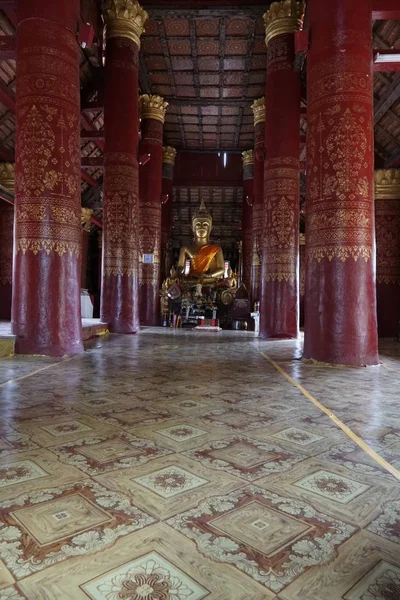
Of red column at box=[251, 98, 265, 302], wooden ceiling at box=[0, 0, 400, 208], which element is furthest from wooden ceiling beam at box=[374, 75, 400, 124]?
red column at box=[251, 98, 265, 302]

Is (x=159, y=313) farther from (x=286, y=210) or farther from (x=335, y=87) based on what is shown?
(x=335, y=87)

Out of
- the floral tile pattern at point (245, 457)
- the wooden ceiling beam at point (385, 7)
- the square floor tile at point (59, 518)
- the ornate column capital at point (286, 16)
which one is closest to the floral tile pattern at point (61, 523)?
the square floor tile at point (59, 518)

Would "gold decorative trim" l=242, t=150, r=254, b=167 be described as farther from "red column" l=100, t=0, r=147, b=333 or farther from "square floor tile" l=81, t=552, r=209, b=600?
"square floor tile" l=81, t=552, r=209, b=600

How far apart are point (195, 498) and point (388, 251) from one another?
36.5 feet

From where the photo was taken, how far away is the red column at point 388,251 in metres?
11.3

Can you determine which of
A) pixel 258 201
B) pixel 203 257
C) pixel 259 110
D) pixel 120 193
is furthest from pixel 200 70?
pixel 120 193

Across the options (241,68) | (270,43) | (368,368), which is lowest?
(368,368)

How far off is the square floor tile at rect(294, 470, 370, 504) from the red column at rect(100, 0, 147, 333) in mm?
7503

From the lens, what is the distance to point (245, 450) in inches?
76.7

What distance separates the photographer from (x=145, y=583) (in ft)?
3.36

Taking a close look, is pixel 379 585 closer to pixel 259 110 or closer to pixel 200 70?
pixel 259 110

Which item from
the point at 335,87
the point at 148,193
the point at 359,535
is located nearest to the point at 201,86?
the point at 148,193

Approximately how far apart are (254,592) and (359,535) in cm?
40

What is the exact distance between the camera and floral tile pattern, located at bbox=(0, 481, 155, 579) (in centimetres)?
112
